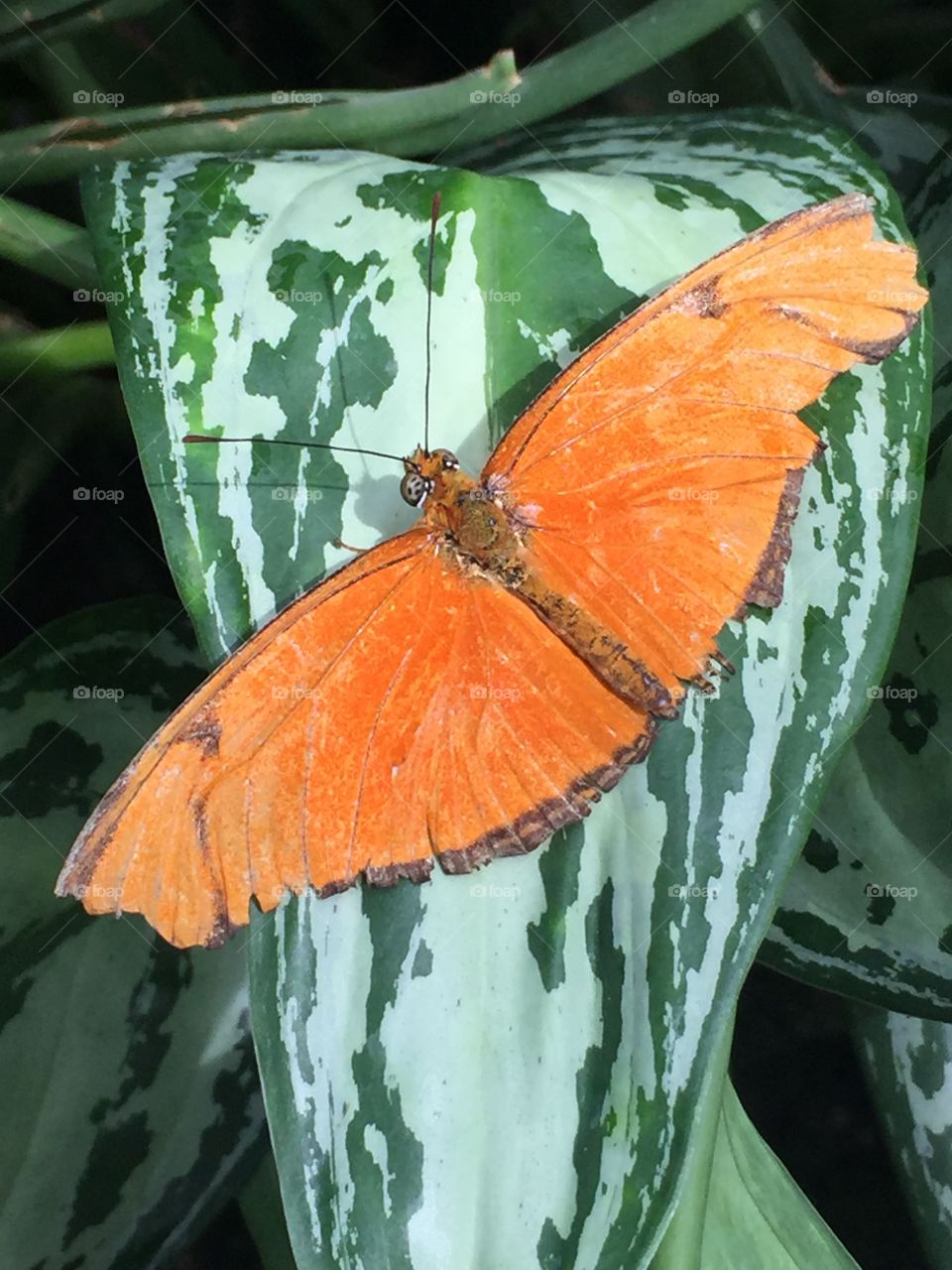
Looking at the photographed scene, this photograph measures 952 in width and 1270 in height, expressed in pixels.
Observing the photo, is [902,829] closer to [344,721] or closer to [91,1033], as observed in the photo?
[344,721]

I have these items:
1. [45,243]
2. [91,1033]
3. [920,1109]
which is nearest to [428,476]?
[45,243]

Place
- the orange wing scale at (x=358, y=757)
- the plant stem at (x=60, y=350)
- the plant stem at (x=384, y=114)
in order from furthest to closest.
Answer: the plant stem at (x=60, y=350), the plant stem at (x=384, y=114), the orange wing scale at (x=358, y=757)

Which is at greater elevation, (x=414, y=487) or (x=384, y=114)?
(x=384, y=114)

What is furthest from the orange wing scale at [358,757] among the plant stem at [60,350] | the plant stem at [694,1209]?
the plant stem at [60,350]

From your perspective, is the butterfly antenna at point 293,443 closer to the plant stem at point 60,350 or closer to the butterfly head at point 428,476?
the butterfly head at point 428,476

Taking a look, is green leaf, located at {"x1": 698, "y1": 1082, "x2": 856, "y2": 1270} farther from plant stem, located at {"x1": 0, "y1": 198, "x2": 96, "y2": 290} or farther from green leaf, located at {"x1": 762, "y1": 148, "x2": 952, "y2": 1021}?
plant stem, located at {"x1": 0, "y1": 198, "x2": 96, "y2": 290}

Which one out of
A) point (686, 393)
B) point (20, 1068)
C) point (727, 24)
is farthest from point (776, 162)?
point (20, 1068)
